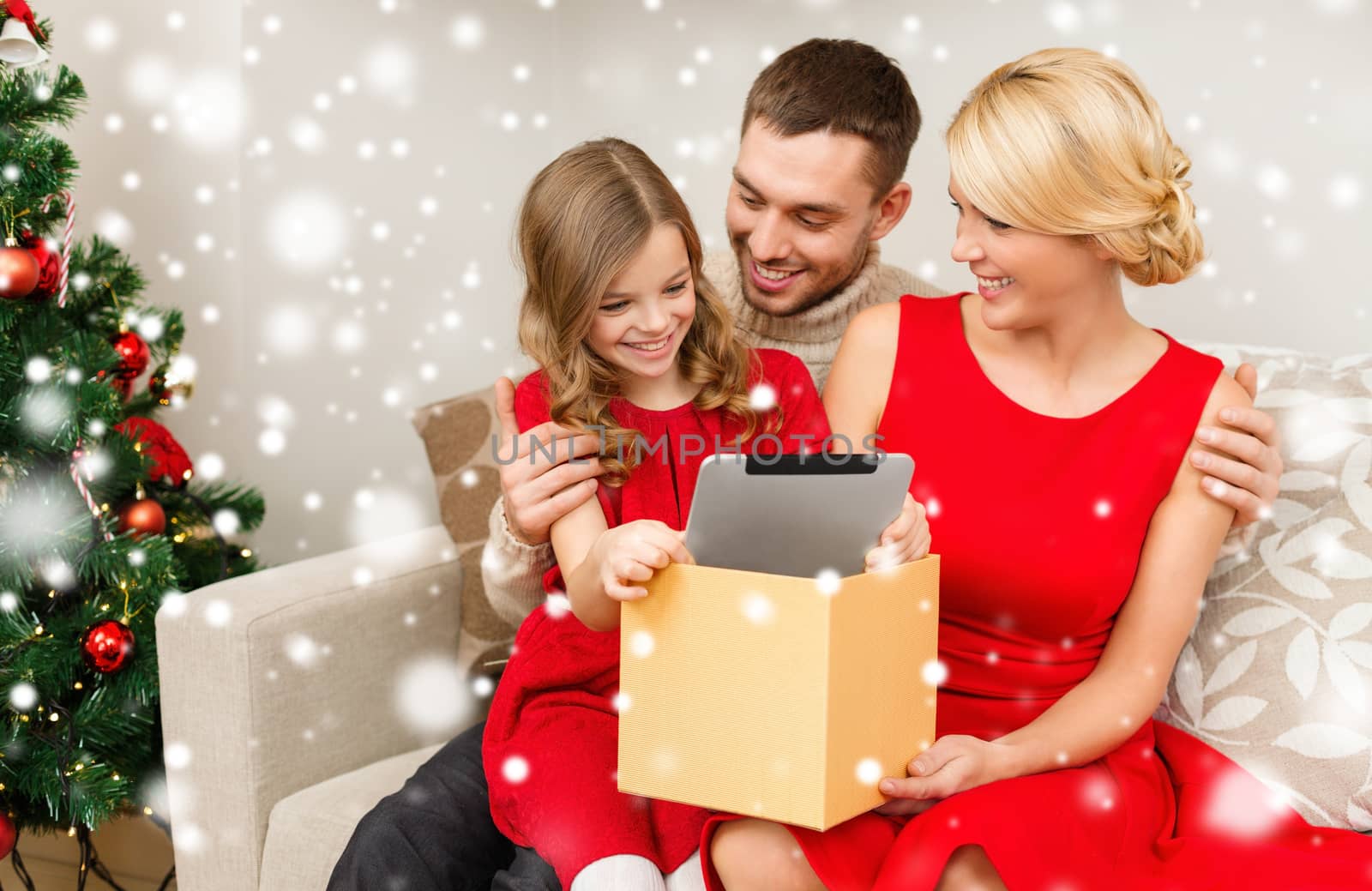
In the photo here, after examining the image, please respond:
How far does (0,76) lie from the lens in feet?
5.51

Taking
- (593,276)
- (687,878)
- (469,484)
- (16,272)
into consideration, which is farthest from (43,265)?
(687,878)

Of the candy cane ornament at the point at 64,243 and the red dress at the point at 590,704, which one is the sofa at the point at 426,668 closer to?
the red dress at the point at 590,704

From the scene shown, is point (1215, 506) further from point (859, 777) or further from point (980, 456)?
point (859, 777)

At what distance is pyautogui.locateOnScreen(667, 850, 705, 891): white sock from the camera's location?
49.2 inches

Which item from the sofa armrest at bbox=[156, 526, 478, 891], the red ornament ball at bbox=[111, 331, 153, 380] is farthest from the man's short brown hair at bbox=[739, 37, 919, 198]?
the red ornament ball at bbox=[111, 331, 153, 380]

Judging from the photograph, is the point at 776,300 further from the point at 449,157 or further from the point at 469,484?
the point at 449,157

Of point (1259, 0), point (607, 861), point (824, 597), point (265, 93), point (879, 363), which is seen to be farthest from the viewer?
point (265, 93)

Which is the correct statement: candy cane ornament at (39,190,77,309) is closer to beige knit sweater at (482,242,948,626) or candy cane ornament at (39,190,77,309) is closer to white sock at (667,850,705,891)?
beige knit sweater at (482,242,948,626)

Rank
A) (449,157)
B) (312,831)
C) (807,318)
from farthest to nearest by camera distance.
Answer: (449,157), (807,318), (312,831)

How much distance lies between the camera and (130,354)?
185cm

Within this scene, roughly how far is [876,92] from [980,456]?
0.55 meters

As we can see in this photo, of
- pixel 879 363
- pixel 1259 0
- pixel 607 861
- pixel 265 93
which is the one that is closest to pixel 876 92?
pixel 879 363

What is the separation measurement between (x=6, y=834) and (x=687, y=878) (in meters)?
1.10

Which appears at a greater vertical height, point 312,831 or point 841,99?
point 841,99
